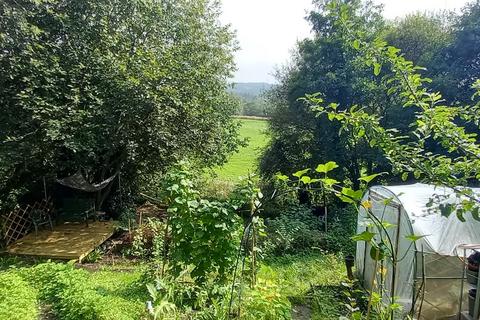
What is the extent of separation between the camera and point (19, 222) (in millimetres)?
9203

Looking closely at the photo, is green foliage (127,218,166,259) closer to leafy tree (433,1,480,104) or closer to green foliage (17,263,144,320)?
green foliage (17,263,144,320)

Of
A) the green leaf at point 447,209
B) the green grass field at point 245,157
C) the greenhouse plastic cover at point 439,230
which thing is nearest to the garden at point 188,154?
the green leaf at point 447,209

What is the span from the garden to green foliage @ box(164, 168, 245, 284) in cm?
2

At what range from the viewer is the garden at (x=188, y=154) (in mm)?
3613

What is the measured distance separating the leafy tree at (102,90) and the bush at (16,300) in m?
3.20

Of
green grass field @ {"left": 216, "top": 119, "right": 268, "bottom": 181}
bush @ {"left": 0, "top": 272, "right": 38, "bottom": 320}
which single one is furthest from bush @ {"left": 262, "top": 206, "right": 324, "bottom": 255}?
green grass field @ {"left": 216, "top": 119, "right": 268, "bottom": 181}

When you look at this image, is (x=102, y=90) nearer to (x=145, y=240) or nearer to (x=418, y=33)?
(x=145, y=240)

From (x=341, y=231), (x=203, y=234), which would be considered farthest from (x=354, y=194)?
(x=341, y=231)

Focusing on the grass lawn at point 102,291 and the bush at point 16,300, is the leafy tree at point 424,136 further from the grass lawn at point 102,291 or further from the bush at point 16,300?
the bush at point 16,300

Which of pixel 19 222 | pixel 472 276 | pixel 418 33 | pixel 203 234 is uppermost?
pixel 418 33

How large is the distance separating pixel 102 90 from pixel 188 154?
10.7ft

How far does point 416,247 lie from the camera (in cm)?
→ 468

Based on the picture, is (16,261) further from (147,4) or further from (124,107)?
(147,4)

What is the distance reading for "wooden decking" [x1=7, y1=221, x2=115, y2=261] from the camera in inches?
317
